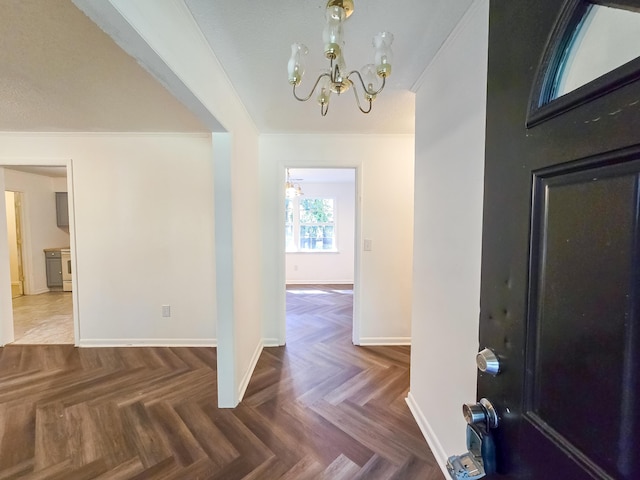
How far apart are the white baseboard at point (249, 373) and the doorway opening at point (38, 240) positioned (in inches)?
125

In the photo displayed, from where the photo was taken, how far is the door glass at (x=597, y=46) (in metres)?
0.41

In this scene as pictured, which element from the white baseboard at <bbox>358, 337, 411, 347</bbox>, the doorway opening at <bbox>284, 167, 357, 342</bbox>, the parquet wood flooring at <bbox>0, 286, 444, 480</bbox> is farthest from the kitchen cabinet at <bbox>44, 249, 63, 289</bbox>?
the white baseboard at <bbox>358, 337, 411, 347</bbox>

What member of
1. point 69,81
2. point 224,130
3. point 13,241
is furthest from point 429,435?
point 13,241

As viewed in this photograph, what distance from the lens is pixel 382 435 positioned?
1.83 m

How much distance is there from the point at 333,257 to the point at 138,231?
397 cm

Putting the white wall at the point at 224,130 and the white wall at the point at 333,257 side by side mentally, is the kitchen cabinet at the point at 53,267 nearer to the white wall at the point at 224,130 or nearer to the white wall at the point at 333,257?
the white wall at the point at 333,257

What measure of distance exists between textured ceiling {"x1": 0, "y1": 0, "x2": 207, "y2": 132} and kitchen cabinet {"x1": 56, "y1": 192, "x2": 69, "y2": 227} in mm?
3105

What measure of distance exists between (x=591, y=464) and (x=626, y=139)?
17.6 inches

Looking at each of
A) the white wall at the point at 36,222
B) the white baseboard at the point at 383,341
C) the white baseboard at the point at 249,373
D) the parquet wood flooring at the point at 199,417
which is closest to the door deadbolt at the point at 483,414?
the parquet wood flooring at the point at 199,417

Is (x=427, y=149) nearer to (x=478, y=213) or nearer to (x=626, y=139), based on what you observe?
(x=478, y=213)

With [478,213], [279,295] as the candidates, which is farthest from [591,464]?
[279,295]

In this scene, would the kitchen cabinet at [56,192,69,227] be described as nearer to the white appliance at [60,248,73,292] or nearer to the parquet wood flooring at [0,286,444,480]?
the white appliance at [60,248,73,292]

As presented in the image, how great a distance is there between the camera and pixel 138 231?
120 inches

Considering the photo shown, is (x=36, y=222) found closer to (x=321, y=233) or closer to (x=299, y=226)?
(x=299, y=226)
